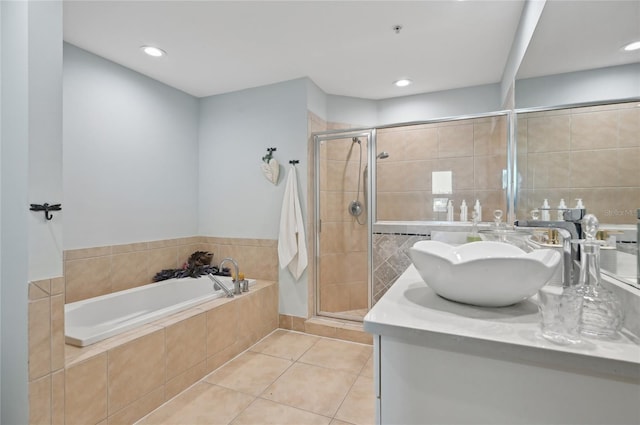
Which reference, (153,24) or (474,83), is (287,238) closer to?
(153,24)

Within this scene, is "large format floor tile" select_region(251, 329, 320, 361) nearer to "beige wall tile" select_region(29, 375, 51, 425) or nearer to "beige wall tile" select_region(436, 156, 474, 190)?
"beige wall tile" select_region(29, 375, 51, 425)

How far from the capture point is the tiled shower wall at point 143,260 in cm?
233

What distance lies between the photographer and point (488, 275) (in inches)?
29.9

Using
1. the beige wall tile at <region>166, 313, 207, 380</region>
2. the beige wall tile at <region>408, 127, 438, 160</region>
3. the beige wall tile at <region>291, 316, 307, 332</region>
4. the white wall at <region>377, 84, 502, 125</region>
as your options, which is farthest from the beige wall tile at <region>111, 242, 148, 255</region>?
the white wall at <region>377, 84, 502, 125</region>

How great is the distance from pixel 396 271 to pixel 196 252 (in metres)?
2.10

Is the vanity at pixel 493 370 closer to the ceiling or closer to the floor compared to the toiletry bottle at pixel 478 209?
closer to the floor

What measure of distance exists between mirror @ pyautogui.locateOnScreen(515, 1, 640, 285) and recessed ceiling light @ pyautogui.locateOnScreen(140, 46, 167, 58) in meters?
2.51

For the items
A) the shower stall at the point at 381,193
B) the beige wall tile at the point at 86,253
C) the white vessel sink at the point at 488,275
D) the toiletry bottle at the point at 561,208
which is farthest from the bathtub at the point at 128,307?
the toiletry bottle at the point at 561,208

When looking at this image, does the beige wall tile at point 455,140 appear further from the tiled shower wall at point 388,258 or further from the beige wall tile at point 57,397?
the beige wall tile at point 57,397

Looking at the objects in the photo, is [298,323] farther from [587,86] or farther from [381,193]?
[587,86]

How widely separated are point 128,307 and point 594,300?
292cm

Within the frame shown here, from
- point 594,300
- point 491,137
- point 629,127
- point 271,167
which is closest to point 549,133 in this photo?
point 629,127

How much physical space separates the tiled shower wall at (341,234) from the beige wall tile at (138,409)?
1.57 meters

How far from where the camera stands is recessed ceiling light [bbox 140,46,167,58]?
2.35 meters
